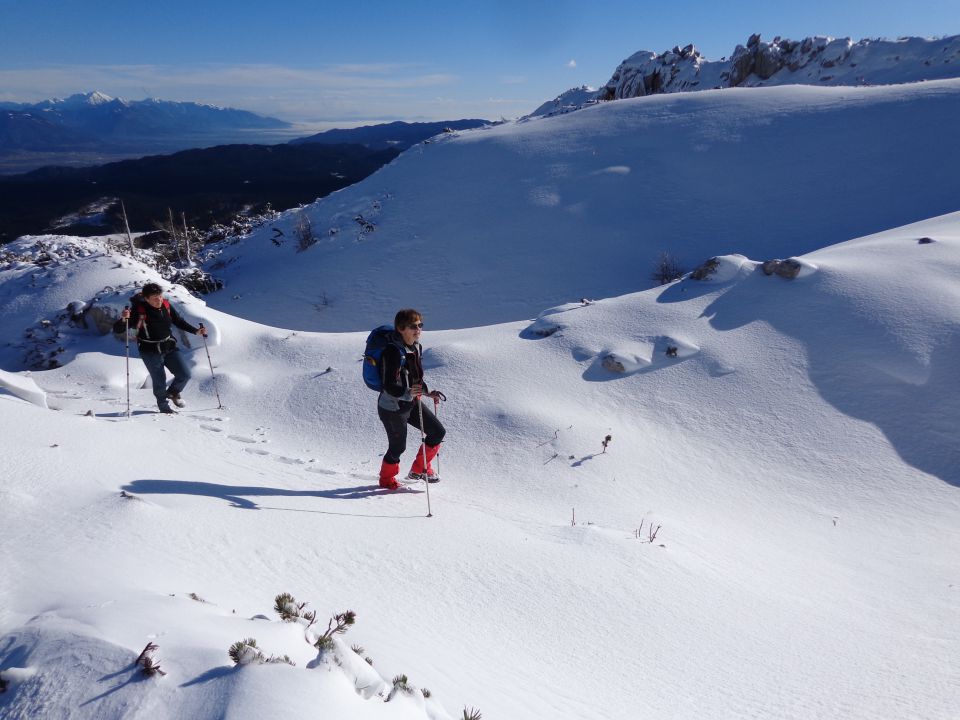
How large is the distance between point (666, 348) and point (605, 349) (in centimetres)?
92

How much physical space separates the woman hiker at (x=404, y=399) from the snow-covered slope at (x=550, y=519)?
0.37 m

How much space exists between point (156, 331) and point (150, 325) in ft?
0.34

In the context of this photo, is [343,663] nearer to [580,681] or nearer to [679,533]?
[580,681]

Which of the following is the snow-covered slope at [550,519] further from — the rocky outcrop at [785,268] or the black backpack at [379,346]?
the black backpack at [379,346]

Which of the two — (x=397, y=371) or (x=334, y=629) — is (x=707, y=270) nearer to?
(x=397, y=371)

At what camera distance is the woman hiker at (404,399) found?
5.23 metres

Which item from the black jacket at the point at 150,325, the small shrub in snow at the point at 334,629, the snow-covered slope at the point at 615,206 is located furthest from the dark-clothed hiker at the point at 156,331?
the snow-covered slope at the point at 615,206

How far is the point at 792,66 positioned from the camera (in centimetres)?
4656

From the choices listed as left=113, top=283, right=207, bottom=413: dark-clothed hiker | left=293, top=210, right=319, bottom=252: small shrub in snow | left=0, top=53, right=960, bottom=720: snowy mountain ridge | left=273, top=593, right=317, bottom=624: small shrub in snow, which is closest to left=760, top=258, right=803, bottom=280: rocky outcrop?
left=0, top=53, right=960, bottom=720: snowy mountain ridge

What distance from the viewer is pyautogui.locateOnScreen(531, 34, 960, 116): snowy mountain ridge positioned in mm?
40625

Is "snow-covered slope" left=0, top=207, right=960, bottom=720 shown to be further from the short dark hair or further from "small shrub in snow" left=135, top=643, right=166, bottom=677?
the short dark hair

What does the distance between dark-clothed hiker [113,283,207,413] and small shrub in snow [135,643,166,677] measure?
600 centimetres

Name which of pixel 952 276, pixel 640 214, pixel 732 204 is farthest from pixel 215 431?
pixel 732 204

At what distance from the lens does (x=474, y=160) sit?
28828 mm
